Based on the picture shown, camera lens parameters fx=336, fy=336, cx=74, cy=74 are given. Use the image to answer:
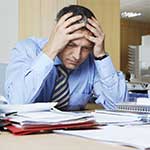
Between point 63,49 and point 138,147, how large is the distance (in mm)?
776

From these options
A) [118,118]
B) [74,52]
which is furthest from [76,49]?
[118,118]

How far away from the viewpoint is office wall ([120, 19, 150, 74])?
6601 mm

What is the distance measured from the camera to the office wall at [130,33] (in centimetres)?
660

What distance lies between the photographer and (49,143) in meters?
0.62

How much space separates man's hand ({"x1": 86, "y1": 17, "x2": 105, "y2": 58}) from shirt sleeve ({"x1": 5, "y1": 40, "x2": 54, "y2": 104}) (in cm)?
24

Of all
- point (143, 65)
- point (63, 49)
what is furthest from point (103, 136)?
point (143, 65)

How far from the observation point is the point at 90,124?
0.82 m

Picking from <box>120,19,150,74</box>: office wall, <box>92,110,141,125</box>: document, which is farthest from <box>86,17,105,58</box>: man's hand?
<box>120,19,150,74</box>: office wall

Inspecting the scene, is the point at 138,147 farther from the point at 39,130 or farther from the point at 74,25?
the point at 74,25

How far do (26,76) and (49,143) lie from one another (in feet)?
2.04

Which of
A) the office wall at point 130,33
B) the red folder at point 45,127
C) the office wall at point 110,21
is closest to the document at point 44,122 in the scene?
the red folder at point 45,127

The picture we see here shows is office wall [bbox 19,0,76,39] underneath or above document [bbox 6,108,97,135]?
above

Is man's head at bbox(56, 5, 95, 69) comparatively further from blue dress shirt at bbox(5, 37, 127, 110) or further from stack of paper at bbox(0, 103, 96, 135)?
stack of paper at bbox(0, 103, 96, 135)

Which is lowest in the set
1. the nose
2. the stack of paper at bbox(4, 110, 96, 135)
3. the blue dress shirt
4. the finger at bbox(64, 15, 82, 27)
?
the stack of paper at bbox(4, 110, 96, 135)
